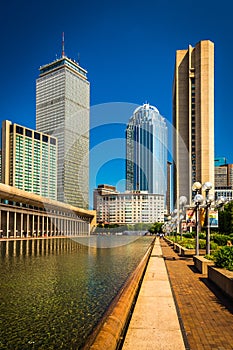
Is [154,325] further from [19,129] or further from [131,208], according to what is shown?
[131,208]

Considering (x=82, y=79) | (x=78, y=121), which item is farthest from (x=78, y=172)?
(x=82, y=79)

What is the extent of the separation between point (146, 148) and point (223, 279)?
133660mm

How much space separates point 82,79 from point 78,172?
47.1m

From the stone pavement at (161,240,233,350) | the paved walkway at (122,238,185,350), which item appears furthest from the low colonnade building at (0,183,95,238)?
the paved walkway at (122,238,185,350)

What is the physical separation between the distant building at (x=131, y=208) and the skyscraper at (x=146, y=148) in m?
4.91

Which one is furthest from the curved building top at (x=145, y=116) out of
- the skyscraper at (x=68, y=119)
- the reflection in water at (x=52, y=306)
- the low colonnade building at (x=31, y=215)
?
the reflection in water at (x=52, y=306)

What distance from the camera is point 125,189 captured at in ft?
537

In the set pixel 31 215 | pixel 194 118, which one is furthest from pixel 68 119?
pixel 31 215

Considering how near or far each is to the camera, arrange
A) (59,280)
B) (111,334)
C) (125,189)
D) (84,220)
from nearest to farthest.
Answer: (111,334)
(59,280)
(84,220)
(125,189)

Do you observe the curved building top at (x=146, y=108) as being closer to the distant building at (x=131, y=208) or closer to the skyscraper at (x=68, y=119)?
the skyscraper at (x=68, y=119)

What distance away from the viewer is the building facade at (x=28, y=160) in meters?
130

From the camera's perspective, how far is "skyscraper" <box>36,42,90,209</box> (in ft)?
487

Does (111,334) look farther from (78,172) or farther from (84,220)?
(78,172)

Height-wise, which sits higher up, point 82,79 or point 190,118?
point 82,79
